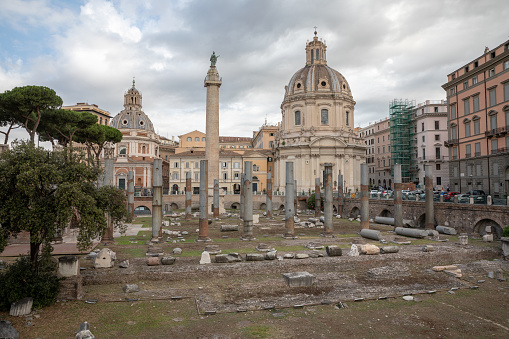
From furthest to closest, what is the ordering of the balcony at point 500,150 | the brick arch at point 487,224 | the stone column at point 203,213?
the balcony at point 500,150 → the brick arch at point 487,224 → the stone column at point 203,213

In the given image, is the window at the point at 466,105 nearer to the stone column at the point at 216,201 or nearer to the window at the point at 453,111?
the window at the point at 453,111

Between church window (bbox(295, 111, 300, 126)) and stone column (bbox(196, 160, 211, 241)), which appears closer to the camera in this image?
stone column (bbox(196, 160, 211, 241))

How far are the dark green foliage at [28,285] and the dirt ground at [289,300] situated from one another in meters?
0.42

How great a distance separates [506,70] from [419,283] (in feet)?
95.0

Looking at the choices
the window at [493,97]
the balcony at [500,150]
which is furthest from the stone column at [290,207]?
the window at [493,97]

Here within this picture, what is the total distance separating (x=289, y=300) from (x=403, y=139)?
181ft

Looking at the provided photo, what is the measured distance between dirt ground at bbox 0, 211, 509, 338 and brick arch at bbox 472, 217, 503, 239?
547cm

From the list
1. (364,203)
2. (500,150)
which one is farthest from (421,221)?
(500,150)

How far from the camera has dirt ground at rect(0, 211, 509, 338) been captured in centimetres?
969

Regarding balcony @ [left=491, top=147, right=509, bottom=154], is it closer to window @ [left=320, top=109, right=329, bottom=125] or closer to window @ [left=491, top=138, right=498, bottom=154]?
window @ [left=491, top=138, right=498, bottom=154]

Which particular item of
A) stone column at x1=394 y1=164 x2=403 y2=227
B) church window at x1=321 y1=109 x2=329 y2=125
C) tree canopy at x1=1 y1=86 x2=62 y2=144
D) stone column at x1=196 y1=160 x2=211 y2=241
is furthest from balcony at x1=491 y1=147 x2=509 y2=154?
tree canopy at x1=1 y1=86 x2=62 y2=144

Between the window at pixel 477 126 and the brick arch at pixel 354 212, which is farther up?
the window at pixel 477 126

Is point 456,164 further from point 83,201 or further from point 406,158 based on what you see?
point 83,201

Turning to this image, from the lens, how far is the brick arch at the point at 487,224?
2228 centimetres
